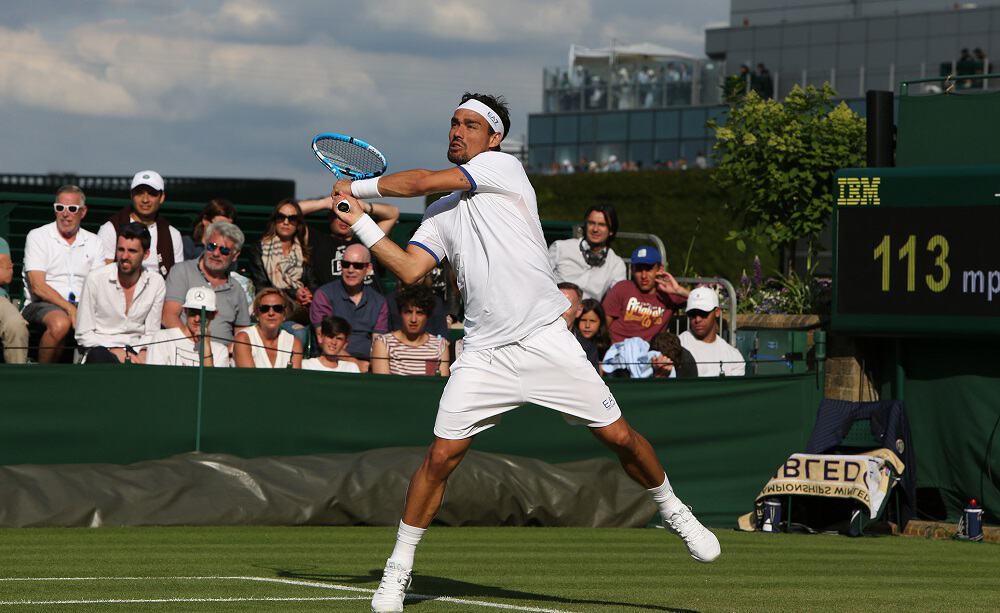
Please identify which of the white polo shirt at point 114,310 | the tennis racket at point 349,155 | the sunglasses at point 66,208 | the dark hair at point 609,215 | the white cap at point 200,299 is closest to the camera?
the tennis racket at point 349,155

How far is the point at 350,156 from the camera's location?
8383mm

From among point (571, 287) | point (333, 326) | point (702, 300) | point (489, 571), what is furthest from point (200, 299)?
point (702, 300)

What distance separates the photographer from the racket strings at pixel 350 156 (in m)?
8.34

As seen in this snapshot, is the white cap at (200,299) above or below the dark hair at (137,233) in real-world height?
below

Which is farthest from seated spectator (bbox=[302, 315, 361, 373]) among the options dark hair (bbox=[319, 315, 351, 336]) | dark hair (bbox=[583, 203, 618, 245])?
dark hair (bbox=[583, 203, 618, 245])

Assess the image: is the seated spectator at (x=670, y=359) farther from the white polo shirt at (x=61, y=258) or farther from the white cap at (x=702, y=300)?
the white polo shirt at (x=61, y=258)

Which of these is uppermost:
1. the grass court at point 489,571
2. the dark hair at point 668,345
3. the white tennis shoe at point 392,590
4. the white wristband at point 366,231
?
the white wristband at point 366,231

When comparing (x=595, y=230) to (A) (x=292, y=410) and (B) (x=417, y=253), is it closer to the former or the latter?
(A) (x=292, y=410)

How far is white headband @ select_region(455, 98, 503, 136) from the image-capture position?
25.7ft

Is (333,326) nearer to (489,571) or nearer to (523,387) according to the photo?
(489,571)

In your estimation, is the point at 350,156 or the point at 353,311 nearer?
the point at 350,156

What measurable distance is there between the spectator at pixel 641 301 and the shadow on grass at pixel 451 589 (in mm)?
5818

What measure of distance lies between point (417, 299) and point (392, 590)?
651 centimetres

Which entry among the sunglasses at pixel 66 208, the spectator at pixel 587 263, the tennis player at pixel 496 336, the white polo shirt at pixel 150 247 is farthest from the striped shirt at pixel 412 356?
the tennis player at pixel 496 336
